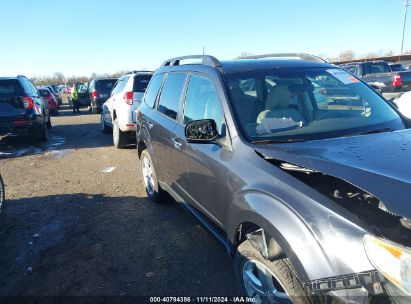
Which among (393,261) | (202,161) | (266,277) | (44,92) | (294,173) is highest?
(294,173)

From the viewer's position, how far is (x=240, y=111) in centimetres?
314

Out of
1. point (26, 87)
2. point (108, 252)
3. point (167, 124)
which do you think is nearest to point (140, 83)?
point (26, 87)

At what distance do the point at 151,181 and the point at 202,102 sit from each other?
214cm

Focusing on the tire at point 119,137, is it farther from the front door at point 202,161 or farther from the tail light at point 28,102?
the front door at point 202,161

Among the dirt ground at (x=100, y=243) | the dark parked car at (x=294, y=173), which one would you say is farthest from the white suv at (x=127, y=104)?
the dark parked car at (x=294, y=173)

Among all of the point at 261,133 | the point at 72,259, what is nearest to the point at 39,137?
the point at 72,259

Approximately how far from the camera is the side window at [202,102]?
3.31 metres

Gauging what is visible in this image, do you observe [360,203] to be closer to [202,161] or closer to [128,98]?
[202,161]

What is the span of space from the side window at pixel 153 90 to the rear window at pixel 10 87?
5602 mm

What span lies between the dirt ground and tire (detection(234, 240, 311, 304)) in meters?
0.56

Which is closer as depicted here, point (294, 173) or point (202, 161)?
point (294, 173)

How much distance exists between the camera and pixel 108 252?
4.02 m

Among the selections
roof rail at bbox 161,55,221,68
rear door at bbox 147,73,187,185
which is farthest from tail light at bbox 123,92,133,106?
roof rail at bbox 161,55,221,68

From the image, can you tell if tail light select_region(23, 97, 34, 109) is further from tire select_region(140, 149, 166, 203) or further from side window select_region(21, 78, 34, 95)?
tire select_region(140, 149, 166, 203)
